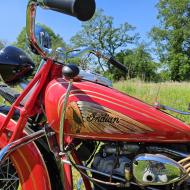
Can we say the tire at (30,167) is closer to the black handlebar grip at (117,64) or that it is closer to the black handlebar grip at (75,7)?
the black handlebar grip at (117,64)

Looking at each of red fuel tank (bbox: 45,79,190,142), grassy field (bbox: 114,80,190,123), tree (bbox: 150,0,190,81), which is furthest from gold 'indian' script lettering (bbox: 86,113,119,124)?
tree (bbox: 150,0,190,81)

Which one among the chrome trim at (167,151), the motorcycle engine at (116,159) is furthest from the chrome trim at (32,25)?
the chrome trim at (167,151)

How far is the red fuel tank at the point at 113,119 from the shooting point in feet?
6.23

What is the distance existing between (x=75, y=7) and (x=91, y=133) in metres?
0.64

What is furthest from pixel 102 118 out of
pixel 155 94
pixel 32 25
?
pixel 155 94

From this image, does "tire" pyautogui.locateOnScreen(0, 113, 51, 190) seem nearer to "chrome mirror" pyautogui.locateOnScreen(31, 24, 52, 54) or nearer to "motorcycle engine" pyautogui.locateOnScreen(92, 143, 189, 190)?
"motorcycle engine" pyautogui.locateOnScreen(92, 143, 189, 190)

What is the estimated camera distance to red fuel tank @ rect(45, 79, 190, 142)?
6.23 ft

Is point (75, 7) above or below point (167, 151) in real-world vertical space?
above

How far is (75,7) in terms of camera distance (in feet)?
5.56

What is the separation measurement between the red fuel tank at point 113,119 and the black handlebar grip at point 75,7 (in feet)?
1.31

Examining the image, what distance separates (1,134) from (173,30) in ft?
163

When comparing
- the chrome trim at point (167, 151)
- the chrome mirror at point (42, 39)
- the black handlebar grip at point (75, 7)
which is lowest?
the chrome trim at point (167, 151)

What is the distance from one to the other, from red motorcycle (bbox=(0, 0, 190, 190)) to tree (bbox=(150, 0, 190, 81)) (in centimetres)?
4781

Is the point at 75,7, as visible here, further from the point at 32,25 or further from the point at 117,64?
the point at 117,64
